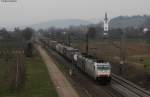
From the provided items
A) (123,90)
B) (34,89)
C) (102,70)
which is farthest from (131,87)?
(34,89)

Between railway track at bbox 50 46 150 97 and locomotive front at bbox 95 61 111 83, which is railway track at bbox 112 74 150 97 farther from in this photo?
locomotive front at bbox 95 61 111 83

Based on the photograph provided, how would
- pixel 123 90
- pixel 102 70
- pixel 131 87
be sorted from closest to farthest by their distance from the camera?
pixel 123 90 < pixel 131 87 < pixel 102 70

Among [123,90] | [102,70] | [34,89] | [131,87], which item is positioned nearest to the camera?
[34,89]

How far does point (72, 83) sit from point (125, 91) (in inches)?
365

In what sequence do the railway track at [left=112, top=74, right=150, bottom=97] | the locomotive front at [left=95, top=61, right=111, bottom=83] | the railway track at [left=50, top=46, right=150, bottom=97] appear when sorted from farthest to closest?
1. the locomotive front at [left=95, top=61, right=111, bottom=83]
2. the railway track at [left=112, top=74, right=150, bottom=97]
3. the railway track at [left=50, top=46, right=150, bottom=97]

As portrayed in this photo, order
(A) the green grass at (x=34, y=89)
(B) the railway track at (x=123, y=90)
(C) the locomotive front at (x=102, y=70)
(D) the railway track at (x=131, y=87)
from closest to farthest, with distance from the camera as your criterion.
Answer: (A) the green grass at (x=34, y=89)
(B) the railway track at (x=123, y=90)
(D) the railway track at (x=131, y=87)
(C) the locomotive front at (x=102, y=70)

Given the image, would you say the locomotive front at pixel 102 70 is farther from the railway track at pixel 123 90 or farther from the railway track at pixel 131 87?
the railway track at pixel 131 87

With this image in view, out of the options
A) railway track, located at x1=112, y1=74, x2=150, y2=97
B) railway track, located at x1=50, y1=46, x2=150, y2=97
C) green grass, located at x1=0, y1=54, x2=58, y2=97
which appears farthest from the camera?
railway track, located at x1=112, y1=74, x2=150, y2=97

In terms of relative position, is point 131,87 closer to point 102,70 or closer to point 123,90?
point 123,90

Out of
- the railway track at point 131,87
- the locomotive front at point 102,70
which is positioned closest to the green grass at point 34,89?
the locomotive front at point 102,70

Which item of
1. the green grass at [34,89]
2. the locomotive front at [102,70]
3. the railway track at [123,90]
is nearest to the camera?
the green grass at [34,89]

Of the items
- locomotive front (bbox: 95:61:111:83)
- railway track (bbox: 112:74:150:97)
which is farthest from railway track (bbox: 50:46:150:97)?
locomotive front (bbox: 95:61:111:83)

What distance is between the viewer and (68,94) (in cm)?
4306

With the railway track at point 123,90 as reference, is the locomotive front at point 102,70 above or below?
above
